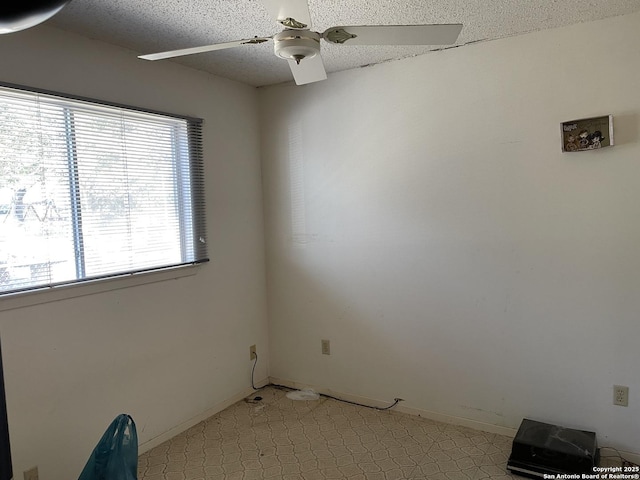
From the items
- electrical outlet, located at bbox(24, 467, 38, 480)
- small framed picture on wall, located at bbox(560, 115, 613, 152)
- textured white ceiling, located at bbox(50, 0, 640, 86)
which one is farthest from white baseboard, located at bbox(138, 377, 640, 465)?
textured white ceiling, located at bbox(50, 0, 640, 86)

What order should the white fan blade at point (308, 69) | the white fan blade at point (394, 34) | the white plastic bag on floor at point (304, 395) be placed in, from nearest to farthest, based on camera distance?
the white fan blade at point (394, 34) < the white fan blade at point (308, 69) < the white plastic bag on floor at point (304, 395)

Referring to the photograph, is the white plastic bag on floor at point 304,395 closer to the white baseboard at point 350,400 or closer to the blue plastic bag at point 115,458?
the white baseboard at point 350,400

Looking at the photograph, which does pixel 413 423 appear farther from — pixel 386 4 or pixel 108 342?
pixel 386 4

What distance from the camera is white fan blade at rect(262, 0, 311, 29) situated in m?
1.39

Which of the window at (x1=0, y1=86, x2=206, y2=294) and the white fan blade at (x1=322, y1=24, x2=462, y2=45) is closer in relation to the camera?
the white fan blade at (x1=322, y1=24, x2=462, y2=45)

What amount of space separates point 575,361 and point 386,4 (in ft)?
7.06

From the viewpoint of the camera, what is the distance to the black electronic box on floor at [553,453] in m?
2.20

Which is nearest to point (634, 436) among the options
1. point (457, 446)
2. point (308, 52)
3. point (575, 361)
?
point (575, 361)

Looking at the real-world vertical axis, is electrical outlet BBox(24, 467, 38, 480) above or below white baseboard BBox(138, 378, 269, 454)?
above

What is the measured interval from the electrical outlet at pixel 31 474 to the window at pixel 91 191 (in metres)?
0.86

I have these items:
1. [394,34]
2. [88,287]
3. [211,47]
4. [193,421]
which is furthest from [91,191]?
[394,34]

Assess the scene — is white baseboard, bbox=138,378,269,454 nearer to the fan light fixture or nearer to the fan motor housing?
the fan motor housing

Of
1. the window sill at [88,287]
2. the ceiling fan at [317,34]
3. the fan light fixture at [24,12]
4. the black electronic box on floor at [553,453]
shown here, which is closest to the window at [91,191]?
the window sill at [88,287]

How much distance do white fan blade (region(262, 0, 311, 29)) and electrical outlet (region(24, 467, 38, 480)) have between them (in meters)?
2.29
